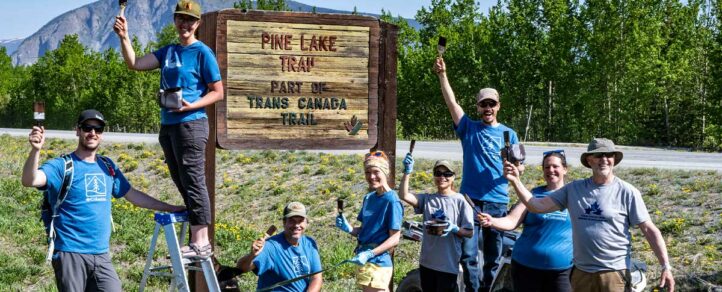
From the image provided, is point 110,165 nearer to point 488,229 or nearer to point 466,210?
point 466,210

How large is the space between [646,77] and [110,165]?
116 ft

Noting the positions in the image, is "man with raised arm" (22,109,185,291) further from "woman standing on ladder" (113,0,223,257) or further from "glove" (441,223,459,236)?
"glove" (441,223,459,236)

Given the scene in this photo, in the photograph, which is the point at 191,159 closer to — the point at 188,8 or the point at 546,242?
the point at 188,8

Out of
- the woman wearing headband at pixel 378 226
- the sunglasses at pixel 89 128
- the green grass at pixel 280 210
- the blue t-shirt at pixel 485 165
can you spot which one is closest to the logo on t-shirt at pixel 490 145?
the blue t-shirt at pixel 485 165

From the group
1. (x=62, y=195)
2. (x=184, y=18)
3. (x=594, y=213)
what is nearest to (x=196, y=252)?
(x=62, y=195)

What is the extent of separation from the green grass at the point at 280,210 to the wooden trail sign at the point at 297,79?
2.62 metres

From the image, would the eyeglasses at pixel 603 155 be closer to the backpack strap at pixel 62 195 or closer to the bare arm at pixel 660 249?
the bare arm at pixel 660 249

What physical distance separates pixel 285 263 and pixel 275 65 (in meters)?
2.24

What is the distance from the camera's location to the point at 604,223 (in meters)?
5.99

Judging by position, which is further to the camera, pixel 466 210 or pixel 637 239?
pixel 637 239

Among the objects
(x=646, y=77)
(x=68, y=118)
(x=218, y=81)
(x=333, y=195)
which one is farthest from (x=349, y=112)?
(x=68, y=118)

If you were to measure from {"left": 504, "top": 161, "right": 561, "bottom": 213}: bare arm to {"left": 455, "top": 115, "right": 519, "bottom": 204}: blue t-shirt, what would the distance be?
1065mm

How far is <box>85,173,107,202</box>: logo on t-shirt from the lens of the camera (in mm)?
5891

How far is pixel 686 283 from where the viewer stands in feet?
34.1
